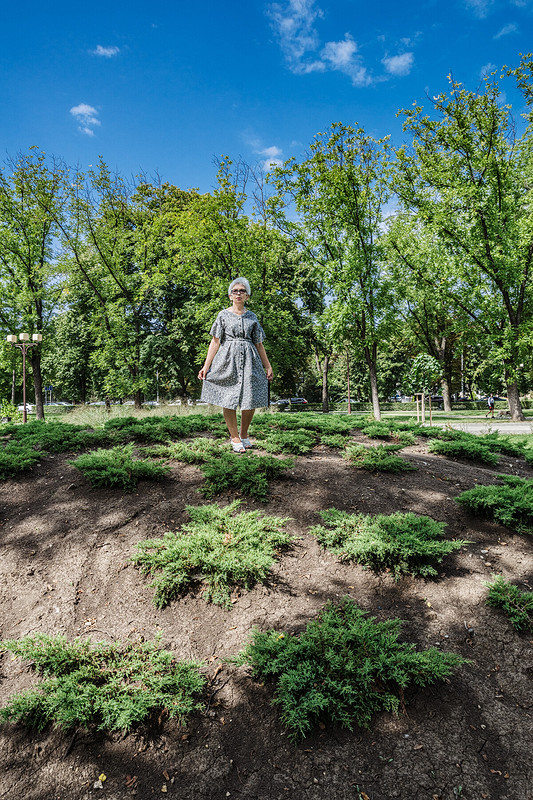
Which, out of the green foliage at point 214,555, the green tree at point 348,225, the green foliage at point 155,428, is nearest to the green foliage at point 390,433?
the green foliage at point 155,428

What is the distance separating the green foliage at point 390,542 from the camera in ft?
10.5

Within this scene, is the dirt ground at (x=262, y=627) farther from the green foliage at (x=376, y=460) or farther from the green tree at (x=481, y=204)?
the green tree at (x=481, y=204)

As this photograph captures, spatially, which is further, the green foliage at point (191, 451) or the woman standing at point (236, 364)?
the woman standing at point (236, 364)

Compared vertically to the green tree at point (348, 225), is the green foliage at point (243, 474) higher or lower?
lower

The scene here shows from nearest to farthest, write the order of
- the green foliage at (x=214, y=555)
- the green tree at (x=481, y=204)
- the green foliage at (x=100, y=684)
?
the green foliage at (x=100, y=684), the green foliage at (x=214, y=555), the green tree at (x=481, y=204)

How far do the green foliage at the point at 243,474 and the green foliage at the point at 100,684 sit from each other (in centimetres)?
181

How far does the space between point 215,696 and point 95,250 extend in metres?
24.9

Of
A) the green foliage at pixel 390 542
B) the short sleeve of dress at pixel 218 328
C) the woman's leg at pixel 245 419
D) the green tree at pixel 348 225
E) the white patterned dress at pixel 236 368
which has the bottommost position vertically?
the green foliage at pixel 390 542

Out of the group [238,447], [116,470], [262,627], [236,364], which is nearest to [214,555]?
[262,627]

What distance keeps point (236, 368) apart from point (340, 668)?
140 inches

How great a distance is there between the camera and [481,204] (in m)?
17.2

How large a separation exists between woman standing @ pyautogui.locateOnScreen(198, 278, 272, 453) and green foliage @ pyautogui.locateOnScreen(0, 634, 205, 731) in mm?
3059

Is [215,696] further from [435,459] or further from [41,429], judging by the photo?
[41,429]

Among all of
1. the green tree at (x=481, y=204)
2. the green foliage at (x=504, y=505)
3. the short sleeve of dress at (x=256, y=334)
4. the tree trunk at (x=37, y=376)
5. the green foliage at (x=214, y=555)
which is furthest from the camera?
the tree trunk at (x=37, y=376)
